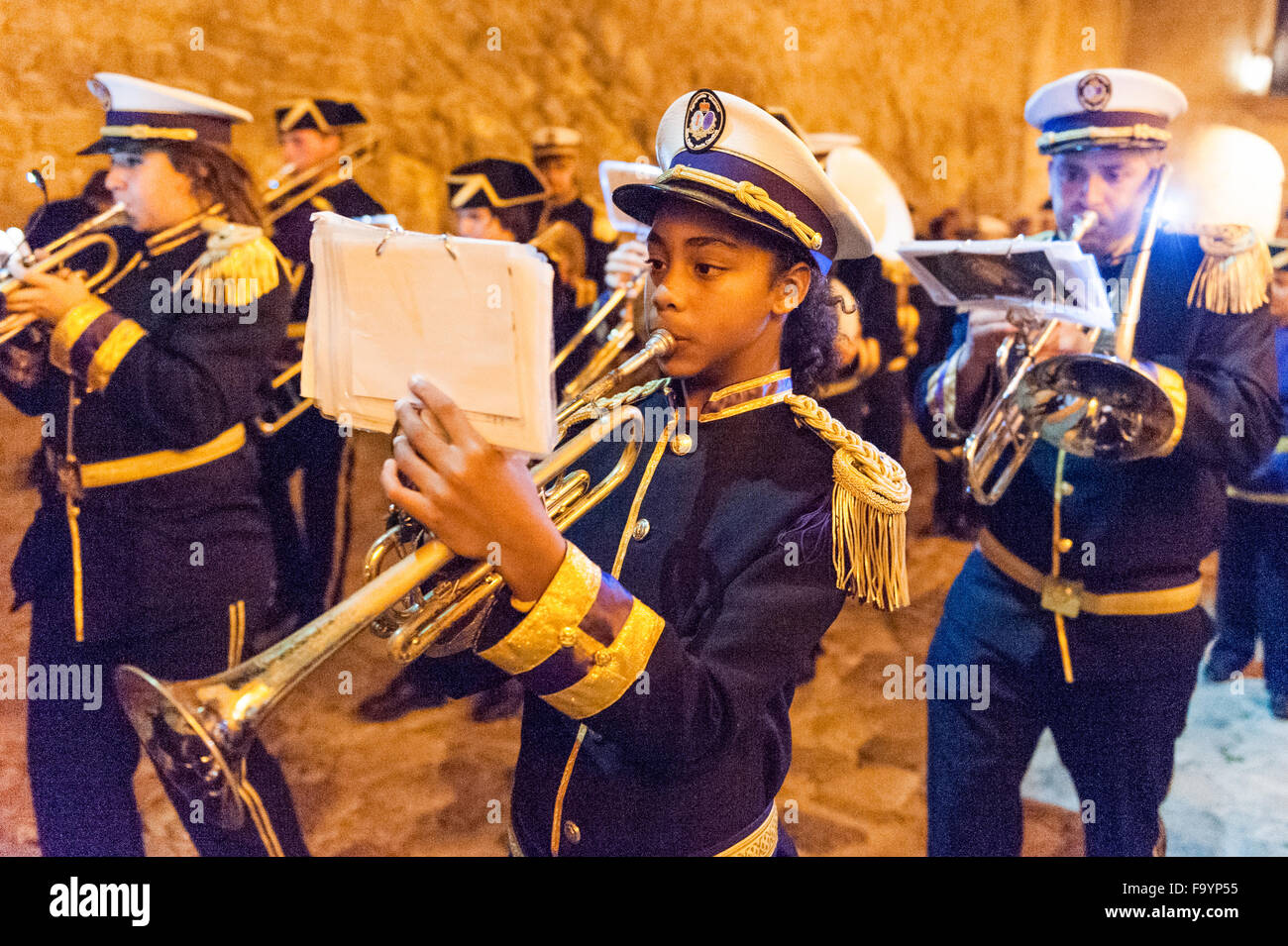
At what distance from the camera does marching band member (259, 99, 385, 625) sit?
4.18 metres

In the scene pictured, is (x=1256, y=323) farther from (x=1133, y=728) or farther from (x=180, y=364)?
(x=180, y=364)

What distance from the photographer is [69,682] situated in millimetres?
2527

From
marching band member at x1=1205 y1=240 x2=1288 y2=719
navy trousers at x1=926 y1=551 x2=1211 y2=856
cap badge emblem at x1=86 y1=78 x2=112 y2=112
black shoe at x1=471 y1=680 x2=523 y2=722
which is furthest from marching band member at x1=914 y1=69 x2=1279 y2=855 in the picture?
cap badge emblem at x1=86 y1=78 x2=112 y2=112

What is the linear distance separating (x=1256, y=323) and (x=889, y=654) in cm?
255

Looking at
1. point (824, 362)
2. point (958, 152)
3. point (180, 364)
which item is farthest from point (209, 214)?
point (958, 152)

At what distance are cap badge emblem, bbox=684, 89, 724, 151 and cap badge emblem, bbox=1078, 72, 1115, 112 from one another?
4.57 feet

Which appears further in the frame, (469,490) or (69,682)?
(69,682)

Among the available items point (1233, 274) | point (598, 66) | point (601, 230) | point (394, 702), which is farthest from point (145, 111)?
point (598, 66)

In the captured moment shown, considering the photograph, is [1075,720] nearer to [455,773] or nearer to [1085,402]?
[1085,402]

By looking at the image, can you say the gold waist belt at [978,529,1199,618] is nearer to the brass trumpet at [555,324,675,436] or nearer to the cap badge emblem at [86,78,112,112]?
the brass trumpet at [555,324,675,436]

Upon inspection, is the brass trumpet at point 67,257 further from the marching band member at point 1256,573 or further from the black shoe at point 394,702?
the marching band member at point 1256,573

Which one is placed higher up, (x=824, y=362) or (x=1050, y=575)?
(x=824, y=362)

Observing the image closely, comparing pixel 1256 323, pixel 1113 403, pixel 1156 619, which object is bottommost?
pixel 1156 619

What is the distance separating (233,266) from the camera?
2.64 meters
